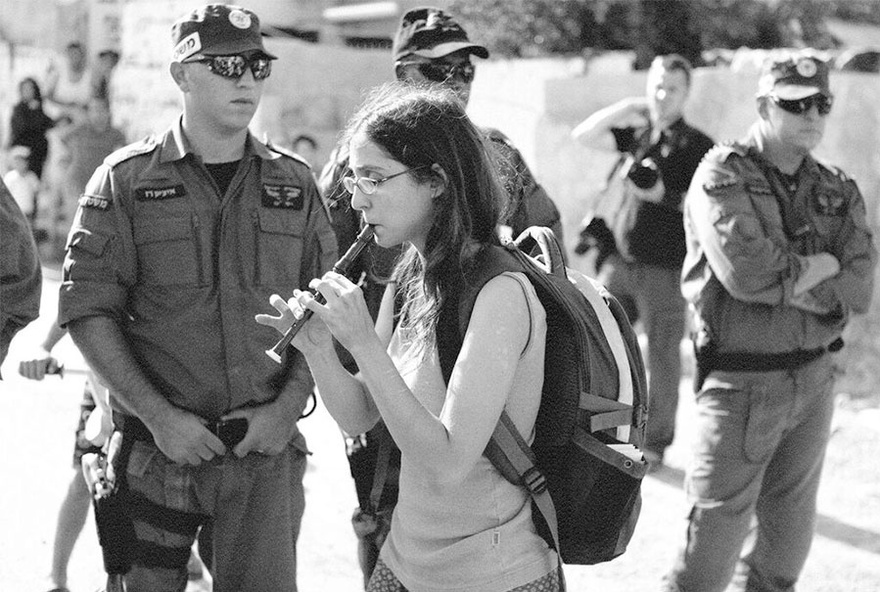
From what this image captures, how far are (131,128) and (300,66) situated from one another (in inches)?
83.4

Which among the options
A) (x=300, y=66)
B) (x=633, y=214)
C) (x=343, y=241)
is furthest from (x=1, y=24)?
(x=343, y=241)

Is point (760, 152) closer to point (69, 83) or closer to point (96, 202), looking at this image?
point (96, 202)

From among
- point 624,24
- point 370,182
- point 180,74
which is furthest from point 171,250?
point 624,24

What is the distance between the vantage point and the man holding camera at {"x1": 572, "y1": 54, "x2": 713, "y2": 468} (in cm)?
677

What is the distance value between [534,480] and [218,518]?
1.27 metres

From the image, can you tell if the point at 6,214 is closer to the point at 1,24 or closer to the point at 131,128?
the point at 131,128

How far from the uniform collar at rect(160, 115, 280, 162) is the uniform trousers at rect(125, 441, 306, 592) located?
793mm

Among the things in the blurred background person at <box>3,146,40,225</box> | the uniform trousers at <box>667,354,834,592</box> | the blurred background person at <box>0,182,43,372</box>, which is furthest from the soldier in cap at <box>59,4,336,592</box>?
the blurred background person at <box>3,146,40,225</box>

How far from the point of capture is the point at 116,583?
3.63 meters

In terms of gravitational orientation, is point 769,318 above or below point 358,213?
below

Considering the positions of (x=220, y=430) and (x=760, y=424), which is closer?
(x=220, y=430)

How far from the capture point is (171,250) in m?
3.60

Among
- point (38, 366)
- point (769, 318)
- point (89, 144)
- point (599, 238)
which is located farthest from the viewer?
point (89, 144)

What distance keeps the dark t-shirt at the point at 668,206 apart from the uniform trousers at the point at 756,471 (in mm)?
2241
